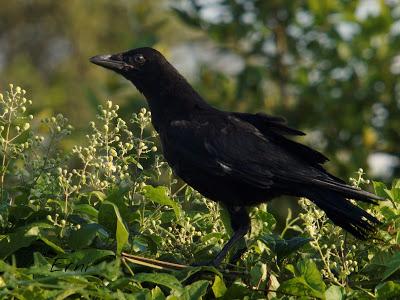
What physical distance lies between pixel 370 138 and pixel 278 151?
5.77 meters

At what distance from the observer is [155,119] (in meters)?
5.75

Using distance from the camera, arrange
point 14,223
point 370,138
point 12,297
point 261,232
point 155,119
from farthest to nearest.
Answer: point 370,138
point 155,119
point 261,232
point 14,223
point 12,297

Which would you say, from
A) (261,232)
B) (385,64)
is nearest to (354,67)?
Answer: (385,64)

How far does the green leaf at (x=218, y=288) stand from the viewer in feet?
11.9

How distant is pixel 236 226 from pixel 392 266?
115 cm

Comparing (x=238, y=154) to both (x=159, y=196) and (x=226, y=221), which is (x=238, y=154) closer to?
(x=226, y=221)

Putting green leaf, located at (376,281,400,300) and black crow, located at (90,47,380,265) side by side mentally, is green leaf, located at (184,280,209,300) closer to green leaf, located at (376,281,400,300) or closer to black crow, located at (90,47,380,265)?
green leaf, located at (376,281,400,300)

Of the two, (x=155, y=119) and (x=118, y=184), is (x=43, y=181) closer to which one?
(x=118, y=184)

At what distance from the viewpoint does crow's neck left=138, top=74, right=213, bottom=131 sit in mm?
5664

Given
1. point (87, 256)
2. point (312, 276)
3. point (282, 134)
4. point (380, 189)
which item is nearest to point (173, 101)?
point (282, 134)

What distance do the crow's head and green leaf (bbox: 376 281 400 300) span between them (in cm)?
273

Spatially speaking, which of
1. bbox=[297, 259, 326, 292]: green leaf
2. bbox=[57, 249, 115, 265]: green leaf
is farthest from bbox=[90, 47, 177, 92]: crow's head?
bbox=[297, 259, 326, 292]: green leaf

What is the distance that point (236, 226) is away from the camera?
4.64m

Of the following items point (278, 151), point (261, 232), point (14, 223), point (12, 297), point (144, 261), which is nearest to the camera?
point (12, 297)
